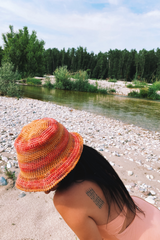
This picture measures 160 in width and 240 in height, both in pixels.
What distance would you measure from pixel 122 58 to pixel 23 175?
4452cm

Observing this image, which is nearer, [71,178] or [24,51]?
[71,178]

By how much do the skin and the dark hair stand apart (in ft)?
0.14

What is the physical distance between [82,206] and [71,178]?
191 mm

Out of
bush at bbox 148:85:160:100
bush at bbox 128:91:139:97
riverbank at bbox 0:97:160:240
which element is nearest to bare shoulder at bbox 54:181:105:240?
riverbank at bbox 0:97:160:240

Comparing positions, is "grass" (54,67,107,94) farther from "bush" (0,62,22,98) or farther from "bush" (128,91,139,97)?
"bush" (0,62,22,98)

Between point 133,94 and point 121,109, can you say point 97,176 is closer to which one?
point 121,109

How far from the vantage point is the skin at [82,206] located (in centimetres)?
108

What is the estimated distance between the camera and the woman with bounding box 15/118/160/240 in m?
1.05

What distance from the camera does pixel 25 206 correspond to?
7.84 ft

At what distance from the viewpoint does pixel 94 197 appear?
3.66ft

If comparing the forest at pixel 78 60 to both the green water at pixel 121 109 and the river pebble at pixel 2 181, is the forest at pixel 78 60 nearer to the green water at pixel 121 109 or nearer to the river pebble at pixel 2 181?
the green water at pixel 121 109

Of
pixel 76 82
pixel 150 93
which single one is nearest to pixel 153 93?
pixel 150 93

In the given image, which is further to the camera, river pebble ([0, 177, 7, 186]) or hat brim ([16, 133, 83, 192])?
river pebble ([0, 177, 7, 186])

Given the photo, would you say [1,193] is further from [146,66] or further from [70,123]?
[146,66]
